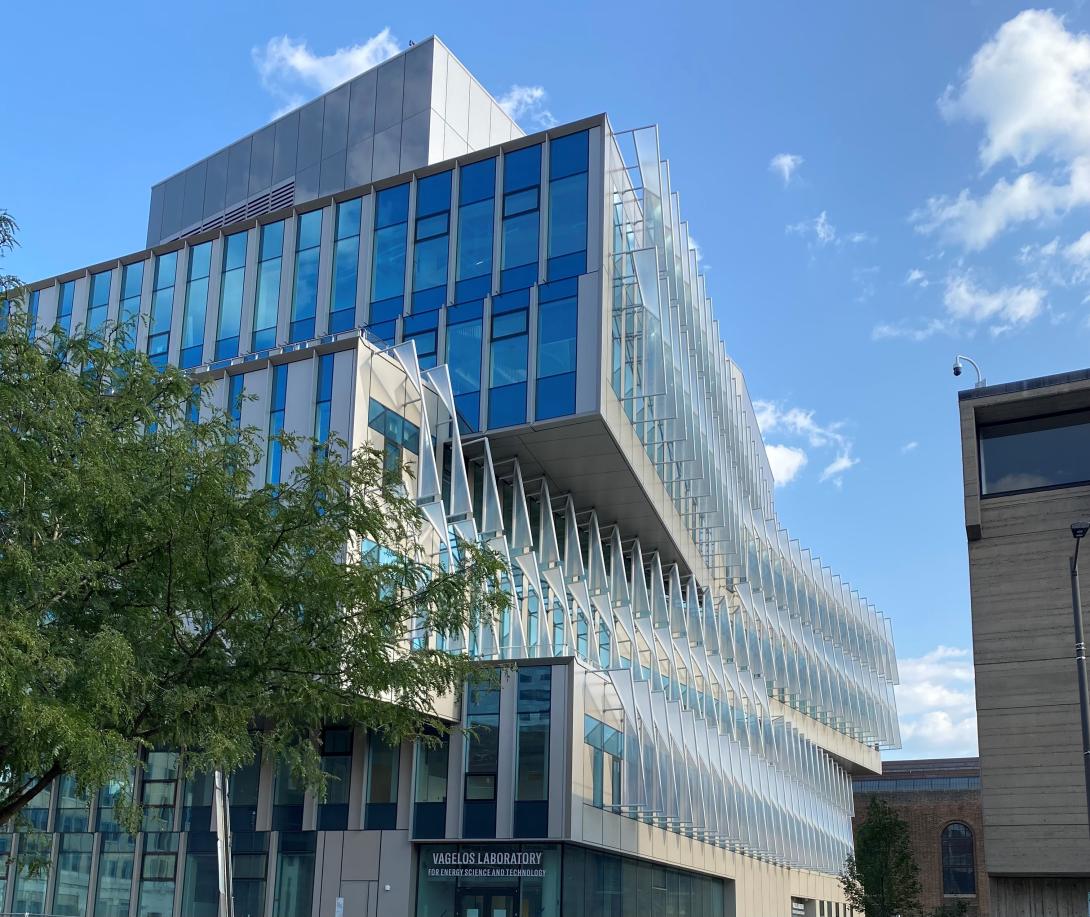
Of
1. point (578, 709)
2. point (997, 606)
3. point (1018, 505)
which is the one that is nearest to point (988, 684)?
point (997, 606)

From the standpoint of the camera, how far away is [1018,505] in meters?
25.5

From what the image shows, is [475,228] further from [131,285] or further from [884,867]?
[884,867]

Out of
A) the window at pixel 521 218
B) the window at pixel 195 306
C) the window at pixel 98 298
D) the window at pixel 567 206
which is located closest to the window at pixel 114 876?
the window at pixel 195 306

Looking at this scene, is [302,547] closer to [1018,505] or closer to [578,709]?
[1018,505]

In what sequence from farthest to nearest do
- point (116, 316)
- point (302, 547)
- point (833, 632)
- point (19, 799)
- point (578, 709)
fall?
point (833, 632) → point (116, 316) → point (578, 709) → point (302, 547) → point (19, 799)

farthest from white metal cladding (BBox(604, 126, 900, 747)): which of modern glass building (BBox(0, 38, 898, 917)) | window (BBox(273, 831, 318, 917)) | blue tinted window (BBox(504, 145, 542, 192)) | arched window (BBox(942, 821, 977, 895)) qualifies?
window (BBox(273, 831, 318, 917))

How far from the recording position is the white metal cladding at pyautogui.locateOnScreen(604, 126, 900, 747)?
4084cm

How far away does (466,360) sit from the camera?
39250 millimetres

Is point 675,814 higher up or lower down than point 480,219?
lower down

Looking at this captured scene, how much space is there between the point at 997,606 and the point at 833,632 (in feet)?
161

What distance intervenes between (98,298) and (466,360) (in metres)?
16.1

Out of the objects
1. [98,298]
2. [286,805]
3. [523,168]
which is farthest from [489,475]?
[98,298]

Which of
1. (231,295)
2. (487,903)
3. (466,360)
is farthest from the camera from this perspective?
(231,295)

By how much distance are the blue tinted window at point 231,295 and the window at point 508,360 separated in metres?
9.60
